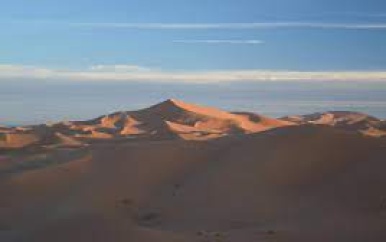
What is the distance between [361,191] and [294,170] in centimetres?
258

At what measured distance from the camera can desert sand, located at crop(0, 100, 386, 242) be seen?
14906 millimetres

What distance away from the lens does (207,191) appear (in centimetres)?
1998

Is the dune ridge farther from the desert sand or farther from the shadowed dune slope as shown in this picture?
the shadowed dune slope

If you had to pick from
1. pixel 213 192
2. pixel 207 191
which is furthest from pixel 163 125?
pixel 213 192

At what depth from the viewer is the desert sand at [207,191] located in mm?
14906

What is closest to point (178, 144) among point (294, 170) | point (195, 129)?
point (294, 170)

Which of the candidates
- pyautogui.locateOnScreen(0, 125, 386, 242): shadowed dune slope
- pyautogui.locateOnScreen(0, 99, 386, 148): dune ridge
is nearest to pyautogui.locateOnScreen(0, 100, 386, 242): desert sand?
pyautogui.locateOnScreen(0, 125, 386, 242): shadowed dune slope

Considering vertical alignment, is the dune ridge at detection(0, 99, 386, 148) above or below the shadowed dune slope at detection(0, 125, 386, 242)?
below

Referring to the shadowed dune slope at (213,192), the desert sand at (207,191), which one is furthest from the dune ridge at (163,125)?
the shadowed dune slope at (213,192)

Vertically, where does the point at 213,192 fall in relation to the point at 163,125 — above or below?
above

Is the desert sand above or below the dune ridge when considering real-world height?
above

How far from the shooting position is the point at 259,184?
20.2m

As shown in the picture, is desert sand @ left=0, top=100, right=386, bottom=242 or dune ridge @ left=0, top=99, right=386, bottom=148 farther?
dune ridge @ left=0, top=99, right=386, bottom=148

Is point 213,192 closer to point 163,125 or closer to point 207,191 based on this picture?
point 207,191
